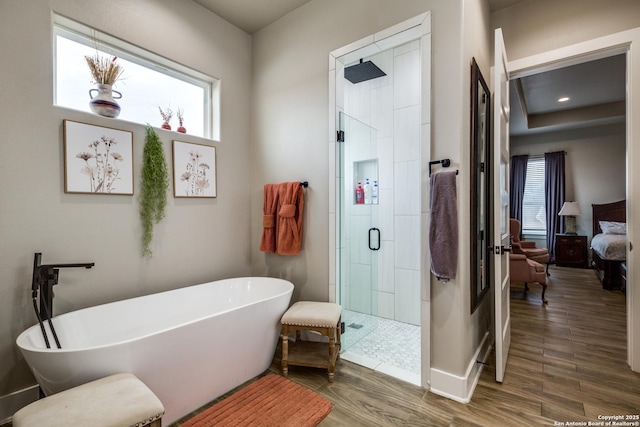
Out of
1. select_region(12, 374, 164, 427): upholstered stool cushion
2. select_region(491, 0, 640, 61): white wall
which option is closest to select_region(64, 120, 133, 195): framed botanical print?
select_region(12, 374, 164, 427): upholstered stool cushion

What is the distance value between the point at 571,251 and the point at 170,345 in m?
7.67

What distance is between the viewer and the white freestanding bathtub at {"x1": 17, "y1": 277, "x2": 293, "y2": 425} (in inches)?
54.4

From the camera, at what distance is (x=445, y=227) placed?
1.92m

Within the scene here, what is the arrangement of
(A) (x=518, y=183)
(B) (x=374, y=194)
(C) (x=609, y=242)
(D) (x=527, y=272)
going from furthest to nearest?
(A) (x=518, y=183) → (C) (x=609, y=242) → (D) (x=527, y=272) → (B) (x=374, y=194)

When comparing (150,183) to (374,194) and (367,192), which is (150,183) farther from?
(374,194)

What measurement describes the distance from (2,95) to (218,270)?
6.43 ft

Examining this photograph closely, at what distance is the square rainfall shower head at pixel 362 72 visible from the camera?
2849 millimetres

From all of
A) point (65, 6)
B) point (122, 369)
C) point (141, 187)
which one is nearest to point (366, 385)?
point (122, 369)

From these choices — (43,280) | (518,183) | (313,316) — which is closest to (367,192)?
(313,316)

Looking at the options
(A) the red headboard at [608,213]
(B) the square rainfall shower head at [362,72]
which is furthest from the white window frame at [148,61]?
(A) the red headboard at [608,213]

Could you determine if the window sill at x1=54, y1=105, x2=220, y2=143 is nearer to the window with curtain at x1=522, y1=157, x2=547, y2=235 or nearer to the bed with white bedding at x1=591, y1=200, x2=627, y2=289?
the bed with white bedding at x1=591, y1=200, x2=627, y2=289

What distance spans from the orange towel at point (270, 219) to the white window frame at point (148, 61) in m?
0.80

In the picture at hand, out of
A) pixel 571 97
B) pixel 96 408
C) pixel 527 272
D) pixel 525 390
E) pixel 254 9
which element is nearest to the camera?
pixel 96 408

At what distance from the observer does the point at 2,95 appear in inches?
70.5
